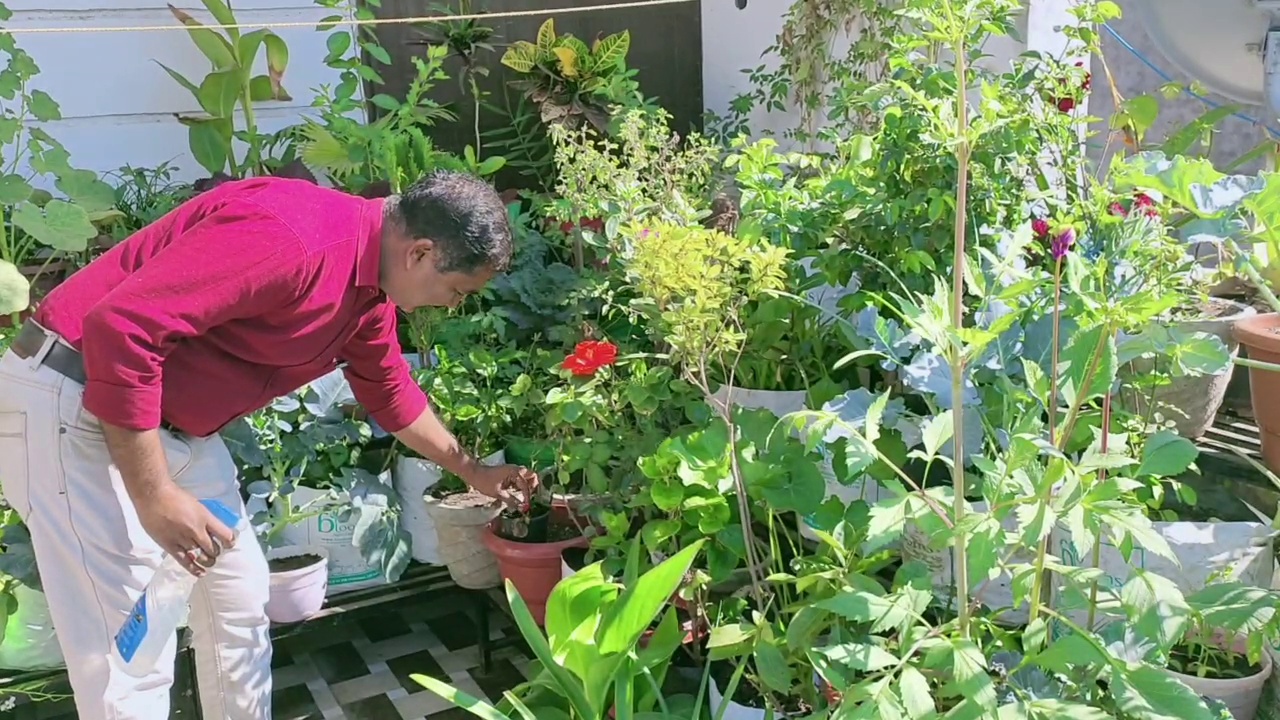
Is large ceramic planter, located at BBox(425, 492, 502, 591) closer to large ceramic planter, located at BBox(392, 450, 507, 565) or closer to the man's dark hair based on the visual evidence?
large ceramic planter, located at BBox(392, 450, 507, 565)

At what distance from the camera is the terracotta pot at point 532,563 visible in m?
2.43

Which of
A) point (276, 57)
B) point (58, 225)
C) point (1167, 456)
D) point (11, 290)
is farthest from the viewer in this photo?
point (276, 57)

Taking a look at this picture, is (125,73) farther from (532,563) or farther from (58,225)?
(532,563)

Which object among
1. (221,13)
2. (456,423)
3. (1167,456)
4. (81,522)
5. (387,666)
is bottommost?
(387,666)

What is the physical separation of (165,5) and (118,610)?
195cm

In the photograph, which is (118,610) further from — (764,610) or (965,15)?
(965,15)

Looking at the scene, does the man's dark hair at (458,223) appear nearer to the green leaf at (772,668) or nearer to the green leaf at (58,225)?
the green leaf at (772,668)

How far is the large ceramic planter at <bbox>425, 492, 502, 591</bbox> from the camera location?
2.59 meters

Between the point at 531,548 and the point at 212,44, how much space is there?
65.1 inches

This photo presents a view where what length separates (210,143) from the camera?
117 inches

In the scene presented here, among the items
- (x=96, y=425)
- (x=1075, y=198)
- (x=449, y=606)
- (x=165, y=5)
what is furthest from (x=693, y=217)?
(x=165, y=5)

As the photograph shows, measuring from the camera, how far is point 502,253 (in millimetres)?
1810

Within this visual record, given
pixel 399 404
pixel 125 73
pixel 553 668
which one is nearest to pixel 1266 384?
pixel 553 668

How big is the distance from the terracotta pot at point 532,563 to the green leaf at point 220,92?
1416 mm
